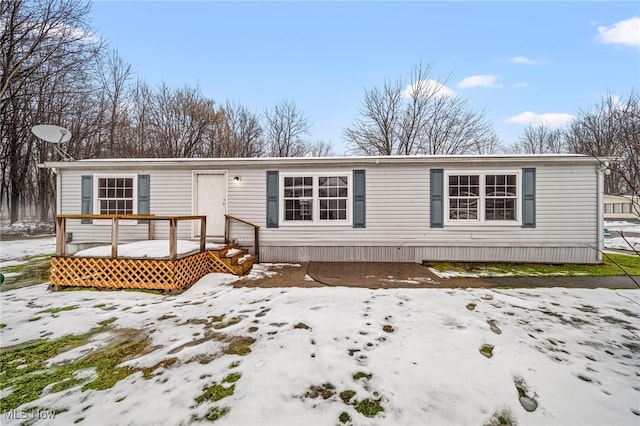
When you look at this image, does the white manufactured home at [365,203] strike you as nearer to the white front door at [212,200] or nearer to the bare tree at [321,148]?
the white front door at [212,200]

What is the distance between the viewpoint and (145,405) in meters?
2.04

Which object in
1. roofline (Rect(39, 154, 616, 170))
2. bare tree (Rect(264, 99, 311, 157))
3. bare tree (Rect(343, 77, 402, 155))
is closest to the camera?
roofline (Rect(39, 154, 616, 170))

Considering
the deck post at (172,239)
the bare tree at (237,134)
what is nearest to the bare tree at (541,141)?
the bare tree at (237,134)

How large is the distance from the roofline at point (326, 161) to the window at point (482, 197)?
0.44m

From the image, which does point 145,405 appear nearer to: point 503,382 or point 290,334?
point 290,334

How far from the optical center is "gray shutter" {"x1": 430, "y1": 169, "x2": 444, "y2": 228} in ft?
23.3

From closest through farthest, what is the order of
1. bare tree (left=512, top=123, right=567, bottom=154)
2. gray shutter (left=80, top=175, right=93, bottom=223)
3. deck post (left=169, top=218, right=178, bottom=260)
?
deck post (left=169, top=218, right=178, bottom=260)
gray shutter (left=80, top=175, right=93, bottom=223)
bare tree (left=512, top=123, right=567, bottom=154)

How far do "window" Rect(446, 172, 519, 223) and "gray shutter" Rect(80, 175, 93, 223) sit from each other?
383 inches

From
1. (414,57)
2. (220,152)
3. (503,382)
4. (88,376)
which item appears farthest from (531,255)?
(220,152)

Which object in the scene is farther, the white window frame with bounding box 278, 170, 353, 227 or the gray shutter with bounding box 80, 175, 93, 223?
the gray shutter with bounding box 80, 175, 93, 223

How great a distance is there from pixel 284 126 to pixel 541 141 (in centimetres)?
2503

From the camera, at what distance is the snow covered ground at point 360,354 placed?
199cm

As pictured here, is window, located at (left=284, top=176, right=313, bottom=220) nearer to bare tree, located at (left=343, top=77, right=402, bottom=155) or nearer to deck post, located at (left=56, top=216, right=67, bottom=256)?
deck post, located at (left=56, top=216, right=67, bottom=256)

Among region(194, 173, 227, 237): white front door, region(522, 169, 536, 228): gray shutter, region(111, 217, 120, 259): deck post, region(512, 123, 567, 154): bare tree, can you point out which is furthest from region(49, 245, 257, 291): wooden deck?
region(512, 123, 567, 154): bare tree
